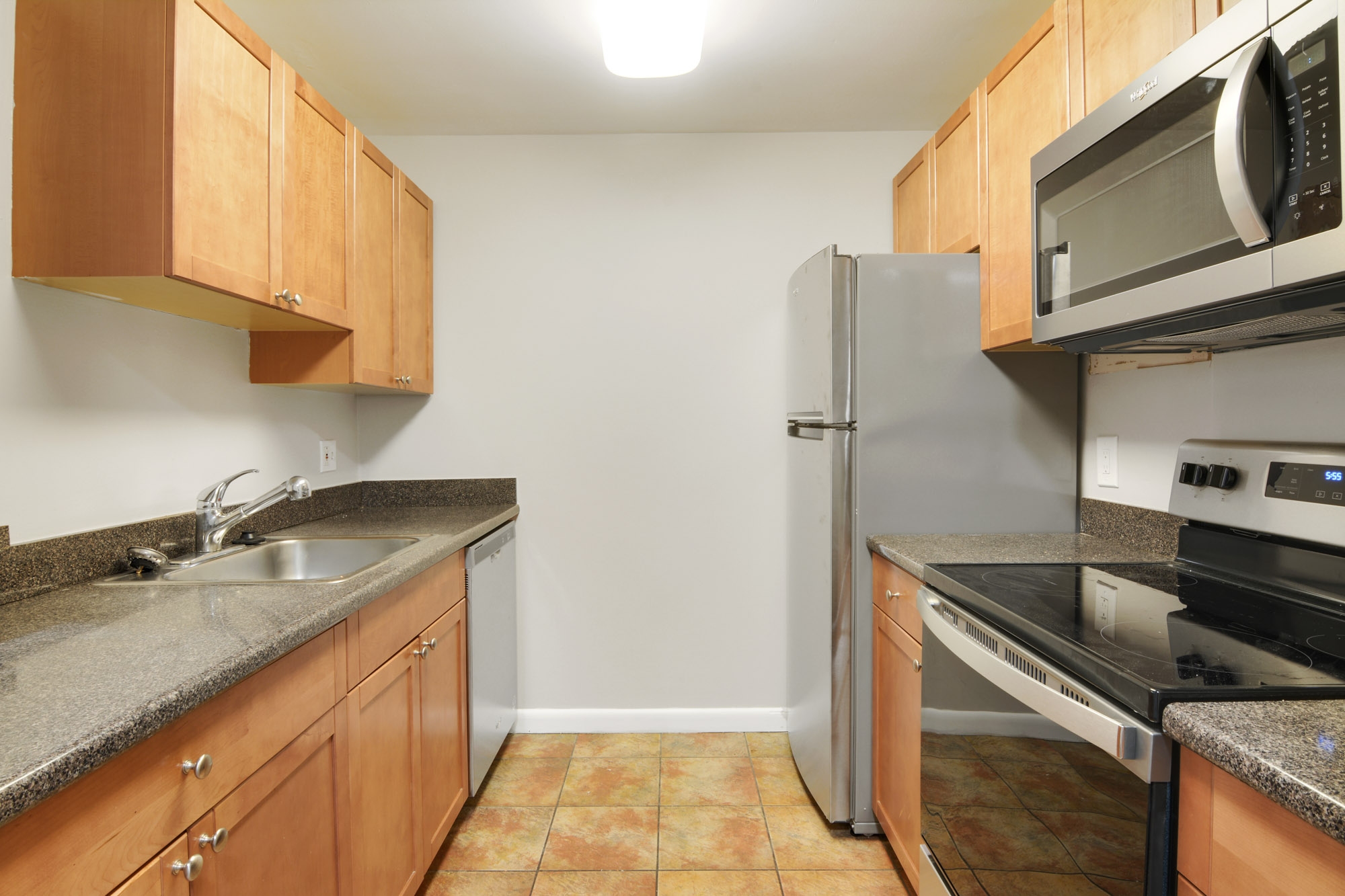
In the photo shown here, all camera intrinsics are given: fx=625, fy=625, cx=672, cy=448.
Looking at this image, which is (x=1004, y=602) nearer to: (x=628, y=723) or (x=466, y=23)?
(x=628, y=723)

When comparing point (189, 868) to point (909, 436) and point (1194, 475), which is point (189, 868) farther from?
point (1194, 475)

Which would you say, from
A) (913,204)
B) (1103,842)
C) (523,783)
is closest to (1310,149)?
(1103,842)

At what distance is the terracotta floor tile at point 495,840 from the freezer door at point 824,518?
34.4 inches

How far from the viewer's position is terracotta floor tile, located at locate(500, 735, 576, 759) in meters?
2.35

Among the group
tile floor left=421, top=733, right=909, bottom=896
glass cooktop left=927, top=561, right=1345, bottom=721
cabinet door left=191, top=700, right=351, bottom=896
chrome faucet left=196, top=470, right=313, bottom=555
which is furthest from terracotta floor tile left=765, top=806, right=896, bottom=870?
chrome faucet left=196, top=470, right=313, bottom=555

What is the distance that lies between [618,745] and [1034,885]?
Result: 1702 mm

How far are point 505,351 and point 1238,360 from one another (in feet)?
7.35

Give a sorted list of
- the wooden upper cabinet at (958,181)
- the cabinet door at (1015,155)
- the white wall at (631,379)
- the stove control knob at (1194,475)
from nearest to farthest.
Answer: the stove control knob at (1194,475), the cabinet door at (1015,155), the wooden upper cabinet at (958,181), the white wall at (631,379)

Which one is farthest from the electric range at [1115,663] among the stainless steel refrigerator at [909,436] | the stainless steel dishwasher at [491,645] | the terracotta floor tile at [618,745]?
the stainless steel dishwasher at [491,645]

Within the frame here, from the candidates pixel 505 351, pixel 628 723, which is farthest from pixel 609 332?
pixel 628 723

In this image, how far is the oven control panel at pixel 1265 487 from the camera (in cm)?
109

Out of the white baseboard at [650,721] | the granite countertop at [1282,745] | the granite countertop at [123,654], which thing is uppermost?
the granite countertop at [123,654]

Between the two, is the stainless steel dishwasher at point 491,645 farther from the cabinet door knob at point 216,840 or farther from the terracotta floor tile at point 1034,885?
the terracotta floor tile at point 1034,885

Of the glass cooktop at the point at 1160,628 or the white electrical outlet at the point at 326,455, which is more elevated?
the white electrical outlet at the point at 326,455
